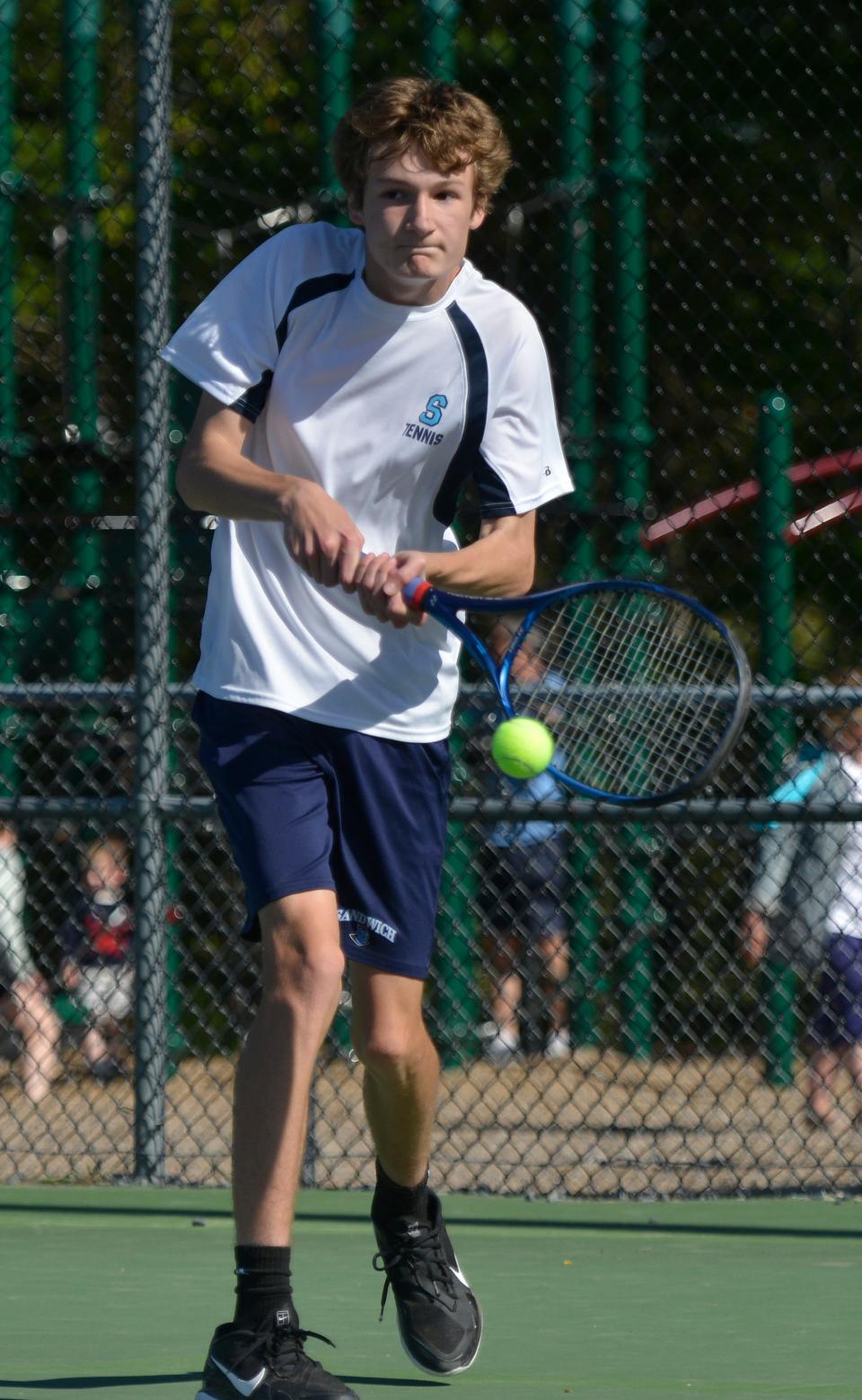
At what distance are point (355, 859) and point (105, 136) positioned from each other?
7.38 metres

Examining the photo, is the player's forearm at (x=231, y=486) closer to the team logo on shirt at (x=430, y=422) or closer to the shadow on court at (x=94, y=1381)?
the team logo on shirt at (x=430, y=422)

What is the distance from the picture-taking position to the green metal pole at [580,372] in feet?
25.5

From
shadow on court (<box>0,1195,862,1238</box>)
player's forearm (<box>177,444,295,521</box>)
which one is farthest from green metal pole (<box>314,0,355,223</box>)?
player's forearm (<box>177,444,295,521</box>)

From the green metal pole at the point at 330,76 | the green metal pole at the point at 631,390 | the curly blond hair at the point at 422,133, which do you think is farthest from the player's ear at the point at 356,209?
the green metal pole at the point at 631,390

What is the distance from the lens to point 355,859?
3.38 m

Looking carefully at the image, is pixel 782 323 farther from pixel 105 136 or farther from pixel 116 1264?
pixel 116 1264

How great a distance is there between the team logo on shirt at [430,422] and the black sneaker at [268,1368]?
1303mm

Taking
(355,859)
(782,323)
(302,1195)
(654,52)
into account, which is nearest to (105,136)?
(654,52)

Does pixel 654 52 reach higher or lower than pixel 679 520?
higher

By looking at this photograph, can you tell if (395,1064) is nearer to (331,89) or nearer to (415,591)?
(415,591)

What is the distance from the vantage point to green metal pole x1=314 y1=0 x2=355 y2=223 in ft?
24.1

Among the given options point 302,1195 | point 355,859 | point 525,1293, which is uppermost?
point 355,859

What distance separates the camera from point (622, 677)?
162 inches

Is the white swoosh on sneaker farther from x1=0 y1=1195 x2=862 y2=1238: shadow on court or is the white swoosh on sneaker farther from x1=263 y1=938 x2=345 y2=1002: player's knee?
x1=0 y1=1195 x2=862 y2=1238: shadow on court
